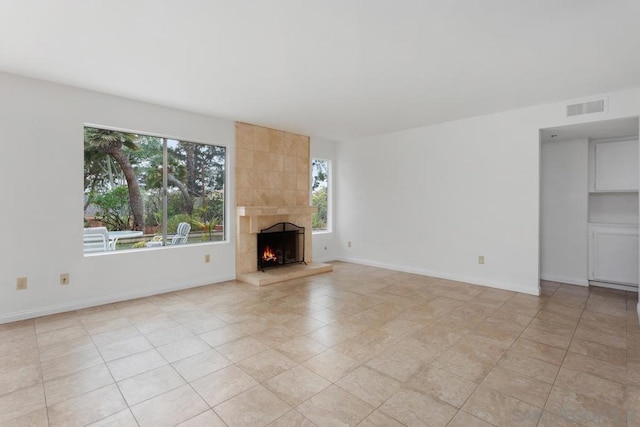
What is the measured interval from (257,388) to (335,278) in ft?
9.87

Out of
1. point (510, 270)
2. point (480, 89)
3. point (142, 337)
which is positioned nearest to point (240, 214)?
point (142, 337)

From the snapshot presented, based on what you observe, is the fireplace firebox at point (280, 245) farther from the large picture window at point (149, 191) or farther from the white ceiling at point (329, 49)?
the white ceiling at point (329, 49)

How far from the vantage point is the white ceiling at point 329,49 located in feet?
6.79

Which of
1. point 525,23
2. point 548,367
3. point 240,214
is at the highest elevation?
point 525,23

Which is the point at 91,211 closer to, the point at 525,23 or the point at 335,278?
the point at 335,278

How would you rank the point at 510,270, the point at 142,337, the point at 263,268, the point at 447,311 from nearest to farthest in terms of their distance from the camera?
the point at 142,337 → the point at 447,311 → the point at 510,270 → the point at 263,268

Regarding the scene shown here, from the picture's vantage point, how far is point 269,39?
2432mm

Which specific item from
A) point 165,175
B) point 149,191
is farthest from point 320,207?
point 149,191

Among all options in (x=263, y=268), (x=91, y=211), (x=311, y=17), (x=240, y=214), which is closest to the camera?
→ (x=311, y=17)

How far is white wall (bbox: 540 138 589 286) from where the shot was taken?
14.9ft

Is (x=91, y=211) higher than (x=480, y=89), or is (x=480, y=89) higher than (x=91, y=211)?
(x=480, y=89)

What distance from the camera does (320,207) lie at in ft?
21.2

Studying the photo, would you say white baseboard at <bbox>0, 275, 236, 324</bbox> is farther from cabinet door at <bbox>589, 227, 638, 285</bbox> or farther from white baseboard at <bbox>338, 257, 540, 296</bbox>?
cabinet door at <bbox>589, 227, 638, 285</bbox>

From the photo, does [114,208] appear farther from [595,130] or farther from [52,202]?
[595,130]
